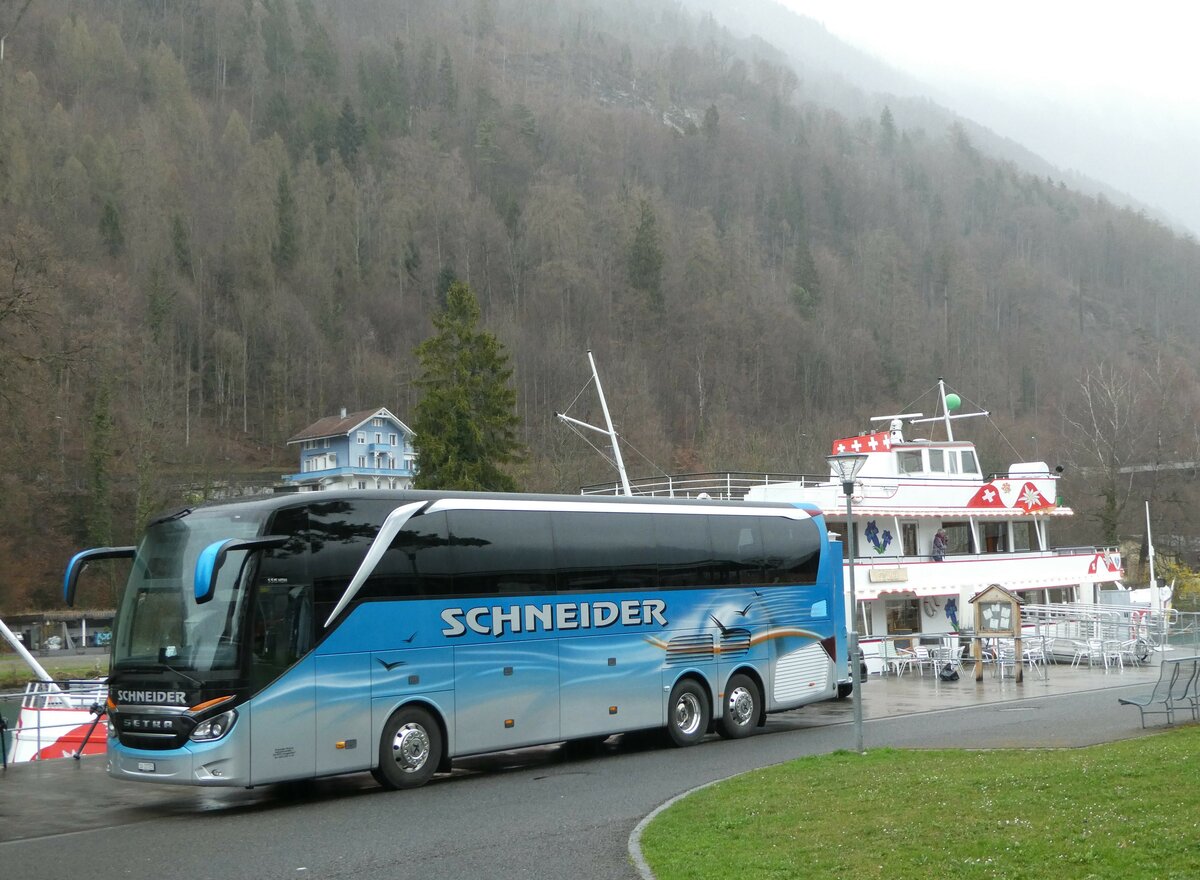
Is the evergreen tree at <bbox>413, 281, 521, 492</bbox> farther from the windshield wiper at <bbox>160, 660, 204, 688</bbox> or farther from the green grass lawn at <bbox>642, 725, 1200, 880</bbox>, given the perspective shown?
the green grass lawn at <bbox>642, 725, 1200, 880</bbox>

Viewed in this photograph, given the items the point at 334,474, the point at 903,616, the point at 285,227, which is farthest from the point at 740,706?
the point at 285,227

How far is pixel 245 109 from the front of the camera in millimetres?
125188

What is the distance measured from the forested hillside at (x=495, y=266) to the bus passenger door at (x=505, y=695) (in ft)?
114

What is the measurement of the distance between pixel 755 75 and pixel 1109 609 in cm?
15807

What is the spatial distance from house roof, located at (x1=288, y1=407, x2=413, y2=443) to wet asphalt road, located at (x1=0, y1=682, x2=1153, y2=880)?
2633 inches

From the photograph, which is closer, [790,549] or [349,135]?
[790,549]

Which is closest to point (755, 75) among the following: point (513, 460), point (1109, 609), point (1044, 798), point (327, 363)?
point (327, 363)

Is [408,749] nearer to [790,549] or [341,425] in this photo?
[790,549]

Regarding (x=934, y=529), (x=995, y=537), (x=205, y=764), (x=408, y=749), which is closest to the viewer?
(x=205, y=764)

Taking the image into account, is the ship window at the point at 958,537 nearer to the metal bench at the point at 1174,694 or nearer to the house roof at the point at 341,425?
the metal bench at the point at 1174,694

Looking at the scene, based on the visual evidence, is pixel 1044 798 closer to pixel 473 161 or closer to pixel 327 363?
pixel 327 363

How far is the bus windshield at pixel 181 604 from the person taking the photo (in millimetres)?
13805

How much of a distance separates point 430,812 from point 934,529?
26.0 m

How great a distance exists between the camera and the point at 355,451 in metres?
86.0
